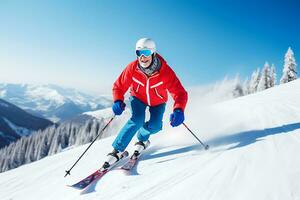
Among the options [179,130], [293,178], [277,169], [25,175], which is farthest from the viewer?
[179,130]

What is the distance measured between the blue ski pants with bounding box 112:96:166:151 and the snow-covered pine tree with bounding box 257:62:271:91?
45641mm

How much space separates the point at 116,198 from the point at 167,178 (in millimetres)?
876

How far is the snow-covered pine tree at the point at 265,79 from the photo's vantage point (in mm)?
47938

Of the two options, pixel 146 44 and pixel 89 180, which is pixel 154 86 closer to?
pixel 146 44

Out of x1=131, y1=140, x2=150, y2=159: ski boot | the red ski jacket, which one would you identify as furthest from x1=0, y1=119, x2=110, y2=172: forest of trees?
x1=131, y1=140, x2=150, y2=159: ski boot

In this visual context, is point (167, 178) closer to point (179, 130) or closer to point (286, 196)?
point (286, 196)

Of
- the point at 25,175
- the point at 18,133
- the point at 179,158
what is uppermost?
the point at 179,158

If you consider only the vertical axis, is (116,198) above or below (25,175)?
above

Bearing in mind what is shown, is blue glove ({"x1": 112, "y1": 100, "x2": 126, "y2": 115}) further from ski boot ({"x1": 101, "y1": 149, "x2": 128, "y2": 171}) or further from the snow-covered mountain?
the snow-covered mountain

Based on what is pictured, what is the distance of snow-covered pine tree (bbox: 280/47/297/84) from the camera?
4325 cm

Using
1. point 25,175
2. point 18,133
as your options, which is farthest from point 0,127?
point 25,175

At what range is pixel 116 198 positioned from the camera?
158 inches

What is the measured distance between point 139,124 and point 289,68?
43781 mm

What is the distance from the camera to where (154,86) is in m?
6.41
